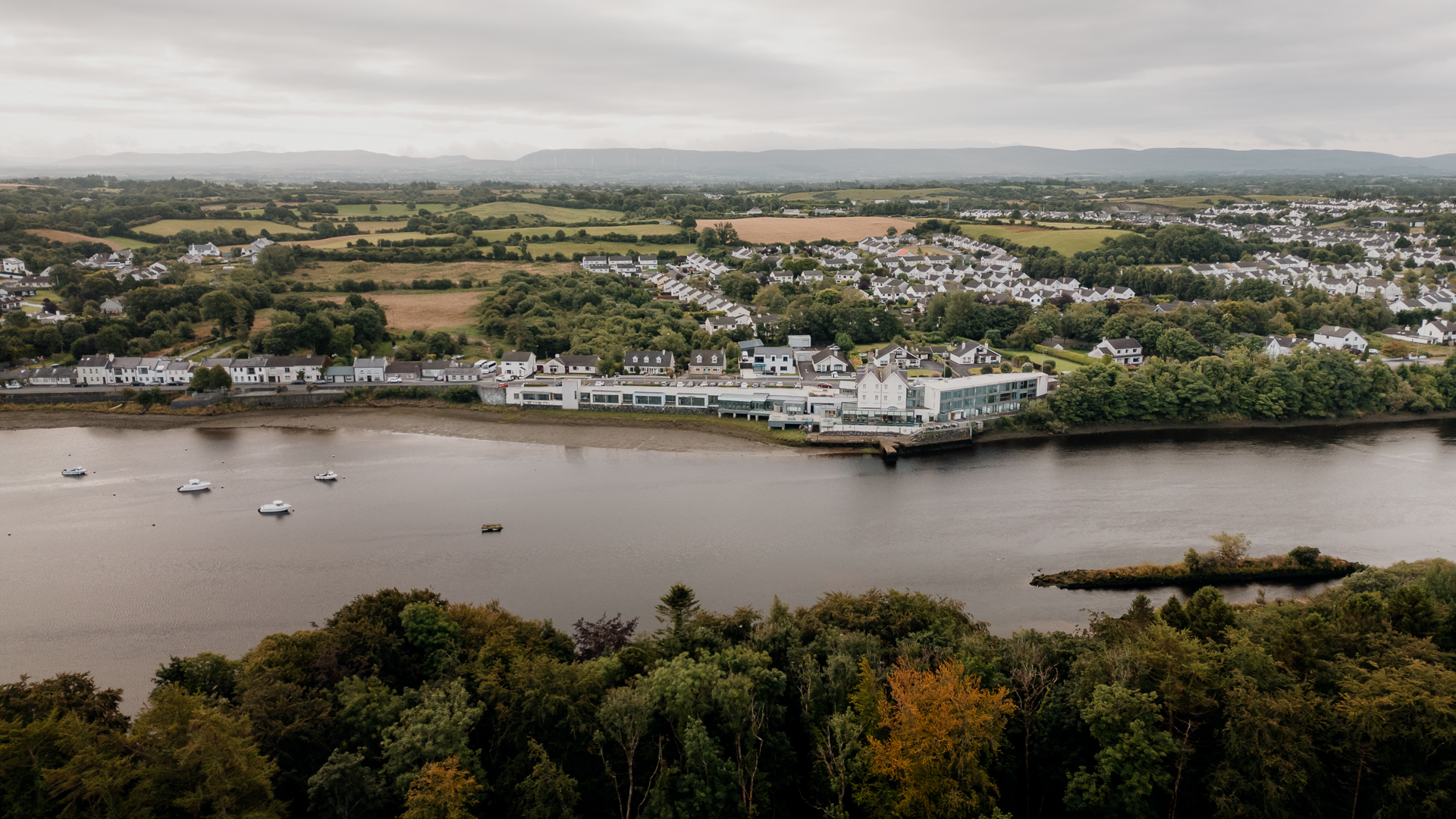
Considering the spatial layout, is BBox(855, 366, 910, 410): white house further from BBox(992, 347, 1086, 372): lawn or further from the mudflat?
BBox(992, 347, 1086, 372): lawn

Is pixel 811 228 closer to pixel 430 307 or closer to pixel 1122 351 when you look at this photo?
pixel 430 307

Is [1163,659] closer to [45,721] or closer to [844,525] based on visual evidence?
[844,525]

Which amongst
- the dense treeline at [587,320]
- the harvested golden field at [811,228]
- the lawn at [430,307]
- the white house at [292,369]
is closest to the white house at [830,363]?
the dense treeline at [587,320]

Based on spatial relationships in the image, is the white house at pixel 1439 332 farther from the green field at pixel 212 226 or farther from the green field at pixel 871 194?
the green field at pixel 212 226

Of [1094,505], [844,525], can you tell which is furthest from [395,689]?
[1094,505]

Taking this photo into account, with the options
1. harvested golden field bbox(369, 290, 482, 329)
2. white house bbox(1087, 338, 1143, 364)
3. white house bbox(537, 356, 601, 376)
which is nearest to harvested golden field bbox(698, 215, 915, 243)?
harvested golden field bbox(369, 290, 482, 329)
